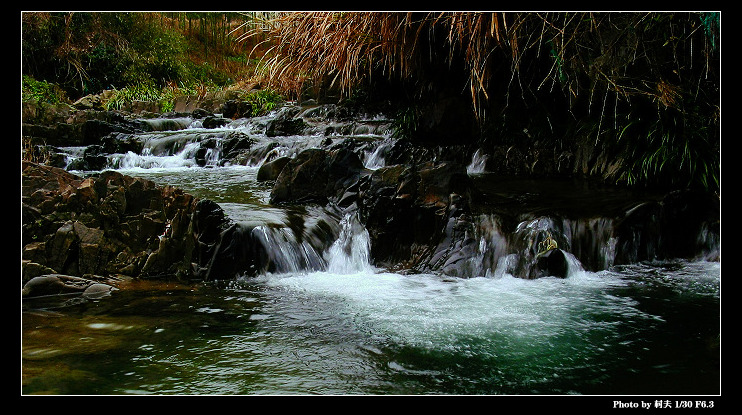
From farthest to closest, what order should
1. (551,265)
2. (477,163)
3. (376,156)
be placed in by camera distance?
(376,156) < (477,163) < (551,265)

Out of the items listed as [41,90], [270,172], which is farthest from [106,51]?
[270,172]

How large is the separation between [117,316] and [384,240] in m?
2.27

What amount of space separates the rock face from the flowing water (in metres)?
0.35

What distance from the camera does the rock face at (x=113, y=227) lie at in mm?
3960

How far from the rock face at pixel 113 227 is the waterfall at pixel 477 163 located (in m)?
3.86

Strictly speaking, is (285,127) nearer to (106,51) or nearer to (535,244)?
(535,244)

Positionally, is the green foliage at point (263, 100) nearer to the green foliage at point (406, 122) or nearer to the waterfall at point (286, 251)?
the green foliage at point (406, 122)

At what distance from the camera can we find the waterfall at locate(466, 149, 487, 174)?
7.25 metres

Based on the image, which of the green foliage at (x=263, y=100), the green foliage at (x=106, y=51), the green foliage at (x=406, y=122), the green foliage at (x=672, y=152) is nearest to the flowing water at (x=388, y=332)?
the green foliage at (x=672, y=152)

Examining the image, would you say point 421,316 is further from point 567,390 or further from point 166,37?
point 166,37

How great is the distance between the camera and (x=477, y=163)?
7332 millimetres

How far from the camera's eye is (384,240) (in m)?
4.76

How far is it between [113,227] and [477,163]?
4.73m

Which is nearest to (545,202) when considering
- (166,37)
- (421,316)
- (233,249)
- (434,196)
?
(434,196)
